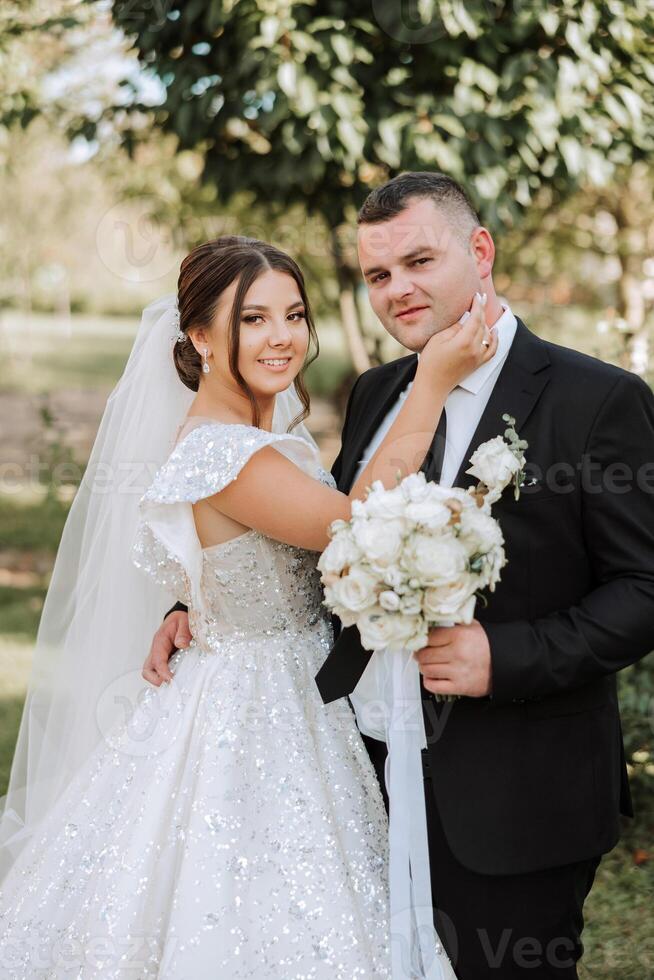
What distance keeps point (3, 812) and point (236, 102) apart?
11.3 feet

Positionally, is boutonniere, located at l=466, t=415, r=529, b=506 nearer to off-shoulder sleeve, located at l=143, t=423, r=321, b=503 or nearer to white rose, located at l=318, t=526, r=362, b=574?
white rose, located at l=318, t=526, r=362, b=574

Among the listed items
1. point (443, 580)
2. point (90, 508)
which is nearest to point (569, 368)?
point (443, 580)

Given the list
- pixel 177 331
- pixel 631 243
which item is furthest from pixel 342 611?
pixel 631 243

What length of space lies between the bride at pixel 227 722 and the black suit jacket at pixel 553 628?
229 mm

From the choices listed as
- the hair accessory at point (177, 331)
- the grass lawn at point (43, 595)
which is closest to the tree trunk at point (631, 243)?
the grass lawn at point (43, 595)

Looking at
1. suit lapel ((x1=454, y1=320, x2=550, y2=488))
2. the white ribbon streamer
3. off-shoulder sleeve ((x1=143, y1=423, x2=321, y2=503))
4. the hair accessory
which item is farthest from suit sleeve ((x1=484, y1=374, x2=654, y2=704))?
the hair accessory

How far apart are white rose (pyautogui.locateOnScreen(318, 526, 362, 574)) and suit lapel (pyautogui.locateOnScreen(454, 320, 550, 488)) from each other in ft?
1.68

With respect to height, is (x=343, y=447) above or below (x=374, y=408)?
below

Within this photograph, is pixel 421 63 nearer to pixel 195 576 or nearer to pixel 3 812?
pixel 195 576

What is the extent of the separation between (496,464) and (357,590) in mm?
427

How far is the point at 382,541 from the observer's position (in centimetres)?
208

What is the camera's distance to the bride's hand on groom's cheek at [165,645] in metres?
3.04

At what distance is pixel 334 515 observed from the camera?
2.64 m

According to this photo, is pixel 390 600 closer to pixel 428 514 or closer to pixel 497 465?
pixel 428 514
